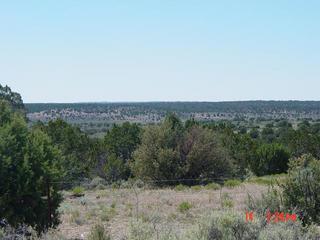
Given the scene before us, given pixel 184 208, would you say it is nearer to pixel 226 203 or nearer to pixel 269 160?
pixel 226 203

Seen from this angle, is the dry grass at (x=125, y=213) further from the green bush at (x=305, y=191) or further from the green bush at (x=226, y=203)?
the green bush at (x=305, y=191)

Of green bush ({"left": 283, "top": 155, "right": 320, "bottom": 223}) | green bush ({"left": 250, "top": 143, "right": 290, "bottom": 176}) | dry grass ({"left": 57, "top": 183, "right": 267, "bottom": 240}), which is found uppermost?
green bush ({"left": 283, "top": 155, "right": 320, "bottom": 223})

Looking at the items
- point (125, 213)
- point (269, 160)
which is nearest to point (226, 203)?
point (125, 213)

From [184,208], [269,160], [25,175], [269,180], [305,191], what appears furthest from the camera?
[269,160]

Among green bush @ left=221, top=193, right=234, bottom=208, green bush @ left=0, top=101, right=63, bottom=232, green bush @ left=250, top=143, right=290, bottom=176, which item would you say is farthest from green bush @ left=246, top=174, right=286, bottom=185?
green bush @ left=250, top=143, right=290, bottom=176

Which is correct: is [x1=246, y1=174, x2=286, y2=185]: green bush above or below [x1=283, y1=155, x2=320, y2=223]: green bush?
below

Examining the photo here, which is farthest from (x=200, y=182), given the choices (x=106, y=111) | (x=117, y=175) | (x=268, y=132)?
(x=106, y=111)

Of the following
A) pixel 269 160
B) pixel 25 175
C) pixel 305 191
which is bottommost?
pixel 269 160

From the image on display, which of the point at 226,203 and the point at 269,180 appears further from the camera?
the point at 269,180

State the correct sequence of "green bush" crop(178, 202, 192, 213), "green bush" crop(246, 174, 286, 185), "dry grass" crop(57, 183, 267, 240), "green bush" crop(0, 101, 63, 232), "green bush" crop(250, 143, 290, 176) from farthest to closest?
"green bush" crop(250, 143, 290, 176), "green bush" crop(178, 202, 192, 213), "green bush" crop(246, 174, 286, 185), "dry grass" crop(57, 183, 267, 240), "green bush" crop(0, 101, 63, 232)

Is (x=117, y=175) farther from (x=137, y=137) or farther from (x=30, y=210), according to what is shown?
(x=30, y=210)

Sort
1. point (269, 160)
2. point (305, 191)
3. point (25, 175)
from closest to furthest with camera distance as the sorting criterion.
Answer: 1. point (25, 175)
2. point (305, 191)
3. point (269, 160)

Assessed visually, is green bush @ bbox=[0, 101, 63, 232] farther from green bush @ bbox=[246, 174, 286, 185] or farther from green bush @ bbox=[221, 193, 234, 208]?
green bush @ bbox=[246, 174, 286, 185]

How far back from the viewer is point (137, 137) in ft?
157
